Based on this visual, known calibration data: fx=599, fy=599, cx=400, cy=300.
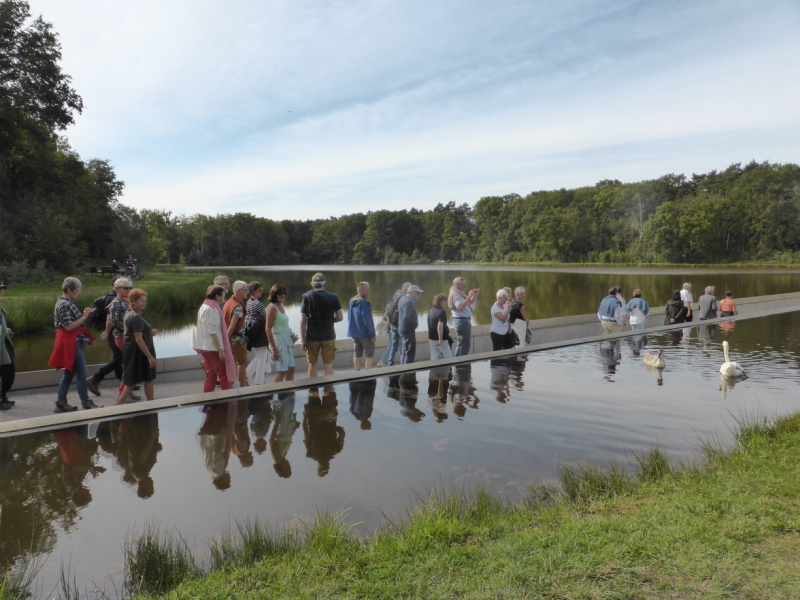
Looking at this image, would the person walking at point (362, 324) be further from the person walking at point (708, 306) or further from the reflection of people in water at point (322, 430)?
the person walking at point (708, 306)

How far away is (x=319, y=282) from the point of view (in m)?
7.96

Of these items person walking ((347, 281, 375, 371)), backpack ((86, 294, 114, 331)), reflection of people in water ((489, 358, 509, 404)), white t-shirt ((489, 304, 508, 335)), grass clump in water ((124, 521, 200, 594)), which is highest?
backpack ((86, 294, 114, 331))

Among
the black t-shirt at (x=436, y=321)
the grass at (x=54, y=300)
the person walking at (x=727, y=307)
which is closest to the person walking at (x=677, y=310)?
the person walking at (x=727, y=307)

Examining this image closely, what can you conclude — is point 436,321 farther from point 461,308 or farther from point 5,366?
point 5,366

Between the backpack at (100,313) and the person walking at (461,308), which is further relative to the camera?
the person walking at (461,308)

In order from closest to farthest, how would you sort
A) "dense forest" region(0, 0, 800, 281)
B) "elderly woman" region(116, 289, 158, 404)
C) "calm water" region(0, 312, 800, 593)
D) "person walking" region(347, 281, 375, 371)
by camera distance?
"calm water" region(0, 312, 800, 593) < "elderly woman" region(116, 289, 158, 404) < "person walking" region(347, 281, 375, 371) < "dense forest" region(0, 0, 800, 281)

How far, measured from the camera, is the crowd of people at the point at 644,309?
1348 centimetres

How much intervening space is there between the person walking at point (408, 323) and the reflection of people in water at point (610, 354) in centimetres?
334

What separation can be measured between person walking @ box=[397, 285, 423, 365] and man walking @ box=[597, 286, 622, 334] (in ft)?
19.1

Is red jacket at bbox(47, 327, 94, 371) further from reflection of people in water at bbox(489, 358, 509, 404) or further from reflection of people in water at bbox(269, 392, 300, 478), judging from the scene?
reflection of people in water at bbox(489, 358, 509, 404)

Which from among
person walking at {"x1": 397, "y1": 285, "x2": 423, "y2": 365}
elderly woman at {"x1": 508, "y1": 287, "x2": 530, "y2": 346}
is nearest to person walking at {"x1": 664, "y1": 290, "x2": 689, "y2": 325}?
elderly woman at {"x1": 508, "y1": 287, "x2": 530, "y2": 346}

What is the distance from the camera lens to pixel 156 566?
3.56 meters

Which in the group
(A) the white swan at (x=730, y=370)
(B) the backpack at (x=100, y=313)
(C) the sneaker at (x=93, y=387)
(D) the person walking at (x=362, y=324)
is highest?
(B) the backpack at (x=100, y=313)

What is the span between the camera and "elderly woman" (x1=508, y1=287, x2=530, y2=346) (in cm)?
1126
